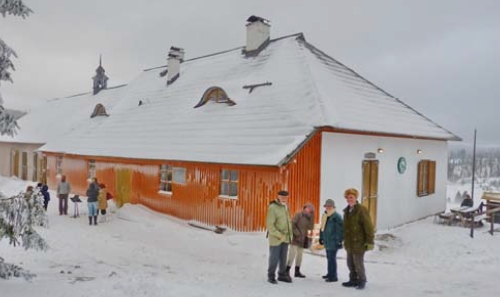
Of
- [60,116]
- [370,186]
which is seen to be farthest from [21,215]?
[60,116]

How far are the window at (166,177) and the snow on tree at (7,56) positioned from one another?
9.30 metres

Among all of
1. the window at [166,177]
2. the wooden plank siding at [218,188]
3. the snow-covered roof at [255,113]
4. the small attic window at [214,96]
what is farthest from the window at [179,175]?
the small attic window at [214,96]

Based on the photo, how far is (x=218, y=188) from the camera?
14008mm

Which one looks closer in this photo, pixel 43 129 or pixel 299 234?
pixel 299 234

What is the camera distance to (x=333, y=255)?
27.1ft

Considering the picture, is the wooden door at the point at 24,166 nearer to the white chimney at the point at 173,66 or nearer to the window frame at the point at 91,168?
the window frame at the point at 91,168

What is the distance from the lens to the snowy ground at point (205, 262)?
288 inches

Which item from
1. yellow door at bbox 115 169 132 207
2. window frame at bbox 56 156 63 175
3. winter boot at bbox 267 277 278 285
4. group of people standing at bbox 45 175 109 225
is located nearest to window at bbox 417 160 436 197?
winter boot at bbox 267 277 278 285

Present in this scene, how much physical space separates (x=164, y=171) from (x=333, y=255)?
9.55 meters

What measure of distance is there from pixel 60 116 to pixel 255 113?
22.3m

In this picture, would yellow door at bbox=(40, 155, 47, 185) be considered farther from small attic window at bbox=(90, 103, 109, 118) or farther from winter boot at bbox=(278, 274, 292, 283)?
winter boot at bbox=(278, 274, 292, 283)

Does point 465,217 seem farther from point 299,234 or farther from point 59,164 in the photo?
point 59,164

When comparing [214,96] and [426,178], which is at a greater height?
[214,96]

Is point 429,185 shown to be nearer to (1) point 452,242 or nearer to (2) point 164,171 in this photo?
(1) point 452,242
